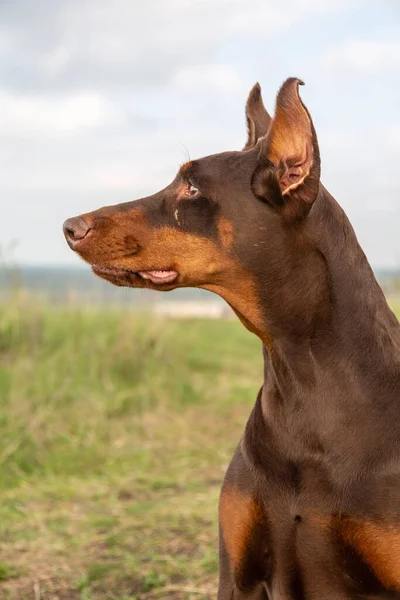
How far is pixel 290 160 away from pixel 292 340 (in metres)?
0.61

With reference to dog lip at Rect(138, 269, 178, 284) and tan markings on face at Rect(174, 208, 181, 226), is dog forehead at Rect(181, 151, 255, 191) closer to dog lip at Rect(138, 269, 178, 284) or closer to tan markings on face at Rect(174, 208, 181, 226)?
tan markings on face at Rect(174, 208, 181, 226)

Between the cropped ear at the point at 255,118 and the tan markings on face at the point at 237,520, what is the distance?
1.36 m

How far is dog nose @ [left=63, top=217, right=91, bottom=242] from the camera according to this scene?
3316mm

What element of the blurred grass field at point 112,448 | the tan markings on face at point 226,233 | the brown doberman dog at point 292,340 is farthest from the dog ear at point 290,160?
the blurred grass field at point 112,448

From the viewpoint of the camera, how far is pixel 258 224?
126 inches

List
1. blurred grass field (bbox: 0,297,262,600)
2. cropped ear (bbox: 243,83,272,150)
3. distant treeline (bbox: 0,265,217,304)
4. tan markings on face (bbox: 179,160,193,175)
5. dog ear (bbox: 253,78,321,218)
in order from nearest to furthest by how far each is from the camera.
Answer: dog ear (bbox: 253,78,321,218), tan markings on face (bbox: 179,160,193,175), cropped ear (bbox: 243,83,272,150), blurred grass field (bbox: 0,297,262,600), distant treeline (bbox: 0,265,217,304)

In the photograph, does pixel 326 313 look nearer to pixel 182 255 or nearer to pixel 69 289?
pixel 182 255

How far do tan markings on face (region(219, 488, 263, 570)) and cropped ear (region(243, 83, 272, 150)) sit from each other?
1.36m

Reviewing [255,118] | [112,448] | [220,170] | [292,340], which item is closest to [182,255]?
[220,170]

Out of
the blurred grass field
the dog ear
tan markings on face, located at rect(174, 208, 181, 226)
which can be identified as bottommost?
the blurred grass field

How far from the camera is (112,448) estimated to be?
7.81 metres

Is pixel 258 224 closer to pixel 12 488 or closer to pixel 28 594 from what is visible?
pixel 28 594

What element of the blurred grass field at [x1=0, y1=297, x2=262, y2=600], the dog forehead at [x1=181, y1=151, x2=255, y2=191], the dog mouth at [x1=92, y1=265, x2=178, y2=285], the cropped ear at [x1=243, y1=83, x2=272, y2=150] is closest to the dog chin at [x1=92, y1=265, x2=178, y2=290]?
the dog mouth at [x1=92, y1=265, x2=178, y2=285]

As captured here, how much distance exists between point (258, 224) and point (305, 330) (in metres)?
0.40
